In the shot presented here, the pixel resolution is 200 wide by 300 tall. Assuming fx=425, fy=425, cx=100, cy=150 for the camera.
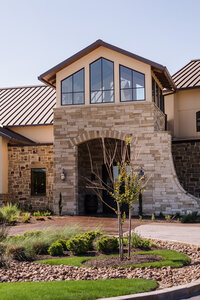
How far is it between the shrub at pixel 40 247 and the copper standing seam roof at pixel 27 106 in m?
15.5

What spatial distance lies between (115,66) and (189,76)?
21.9 feet

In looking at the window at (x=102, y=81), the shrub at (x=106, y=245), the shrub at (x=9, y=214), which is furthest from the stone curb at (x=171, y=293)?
the window at (x=102, y=81)

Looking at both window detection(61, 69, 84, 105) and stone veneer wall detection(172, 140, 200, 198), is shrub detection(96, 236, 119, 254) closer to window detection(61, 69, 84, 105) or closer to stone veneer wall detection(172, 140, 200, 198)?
window detection(61, 69, 84, 105)

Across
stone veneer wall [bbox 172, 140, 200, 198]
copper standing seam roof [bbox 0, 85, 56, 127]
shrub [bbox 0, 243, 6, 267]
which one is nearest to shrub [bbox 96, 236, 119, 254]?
shrub [bbox 0, 243, 6, 267]

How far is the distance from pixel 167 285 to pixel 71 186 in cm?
1437

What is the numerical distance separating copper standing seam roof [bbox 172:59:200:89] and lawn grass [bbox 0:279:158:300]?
18625 mm

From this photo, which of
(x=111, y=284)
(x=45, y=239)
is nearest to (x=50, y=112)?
(x=45, y=239)

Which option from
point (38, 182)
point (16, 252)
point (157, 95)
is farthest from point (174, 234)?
point (38, 182)

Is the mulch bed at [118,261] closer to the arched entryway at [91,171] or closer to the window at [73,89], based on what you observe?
the arched entryway at [91,171]

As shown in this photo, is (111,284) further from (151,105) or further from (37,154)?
(37,154)

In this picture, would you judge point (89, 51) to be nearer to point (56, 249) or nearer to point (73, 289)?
point (56, 249)

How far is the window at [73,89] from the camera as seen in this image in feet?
69.3

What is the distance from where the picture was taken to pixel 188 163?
22.5m

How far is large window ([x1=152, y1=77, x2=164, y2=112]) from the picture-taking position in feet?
69.7
